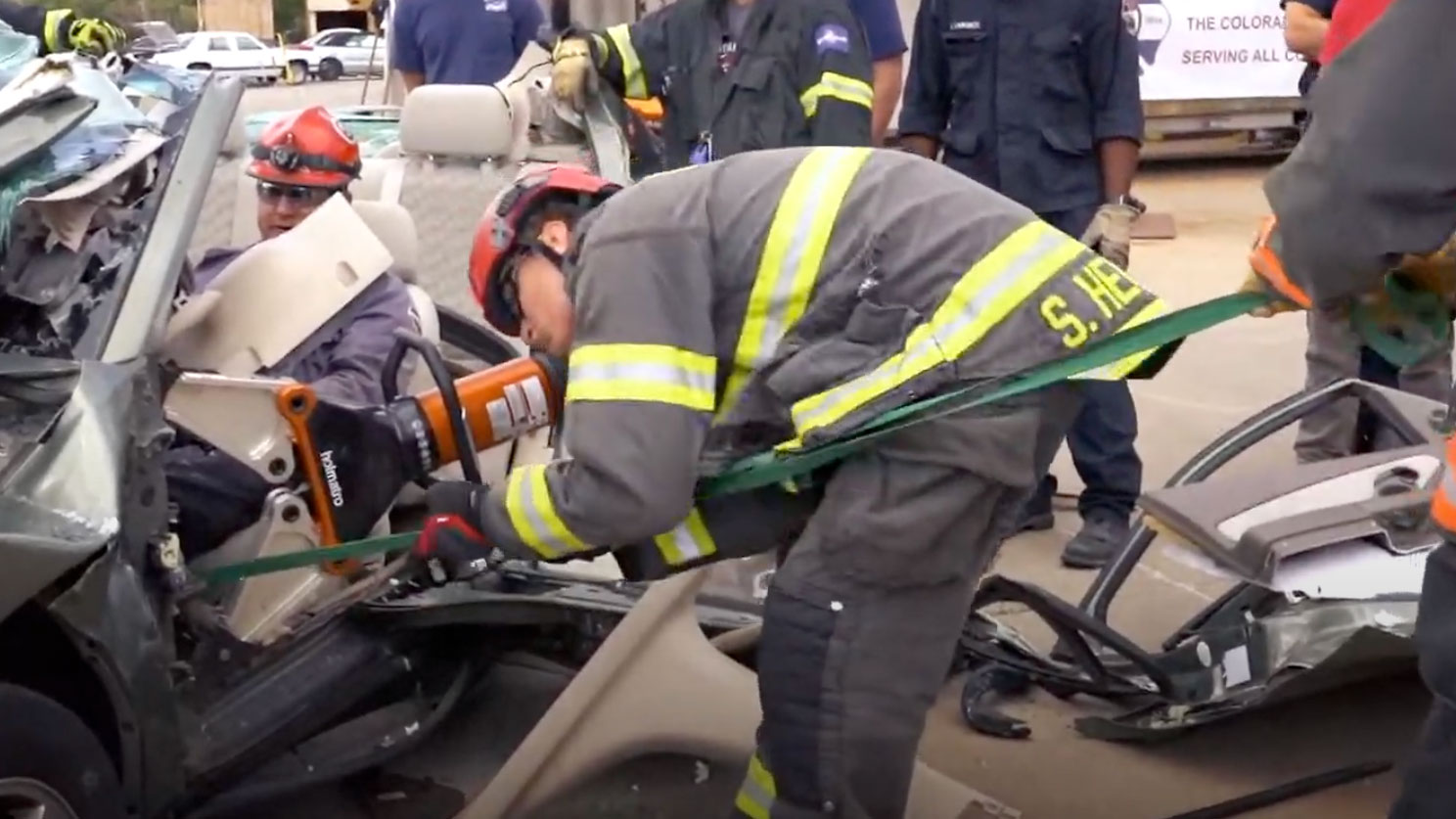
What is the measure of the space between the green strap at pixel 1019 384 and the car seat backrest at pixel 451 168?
3572mm

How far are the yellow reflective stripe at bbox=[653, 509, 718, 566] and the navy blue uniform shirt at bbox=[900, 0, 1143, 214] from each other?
2661mm

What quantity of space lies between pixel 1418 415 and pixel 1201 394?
3.18 m

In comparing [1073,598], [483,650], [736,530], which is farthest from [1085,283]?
[1073,598]

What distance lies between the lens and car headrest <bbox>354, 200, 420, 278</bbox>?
165 inches

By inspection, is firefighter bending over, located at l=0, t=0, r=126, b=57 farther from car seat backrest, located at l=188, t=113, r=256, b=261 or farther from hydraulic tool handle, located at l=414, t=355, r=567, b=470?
hydraulic tool handle, located at l=414, t=355, r=567, b=470

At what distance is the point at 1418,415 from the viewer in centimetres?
380

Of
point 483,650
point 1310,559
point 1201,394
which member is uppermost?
point 1310,559

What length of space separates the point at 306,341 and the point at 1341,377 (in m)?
3.25

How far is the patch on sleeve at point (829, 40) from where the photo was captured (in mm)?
5164

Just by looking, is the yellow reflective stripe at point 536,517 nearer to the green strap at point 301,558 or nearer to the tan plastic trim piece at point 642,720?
the green strap at point 301,558

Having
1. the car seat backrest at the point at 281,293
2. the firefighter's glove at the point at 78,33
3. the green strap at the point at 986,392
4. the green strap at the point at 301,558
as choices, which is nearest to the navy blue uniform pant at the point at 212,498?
the green strap at the point at 301,558

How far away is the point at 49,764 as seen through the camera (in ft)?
7.79

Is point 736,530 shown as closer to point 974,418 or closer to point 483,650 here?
point 974,418

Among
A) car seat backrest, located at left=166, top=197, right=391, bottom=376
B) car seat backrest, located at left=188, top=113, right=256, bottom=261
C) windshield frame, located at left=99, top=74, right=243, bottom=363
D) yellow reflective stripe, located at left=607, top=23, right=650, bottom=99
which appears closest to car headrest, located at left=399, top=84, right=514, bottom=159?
yellow reflective stripe, located at left=607, top=23, right=650, bottom=99
